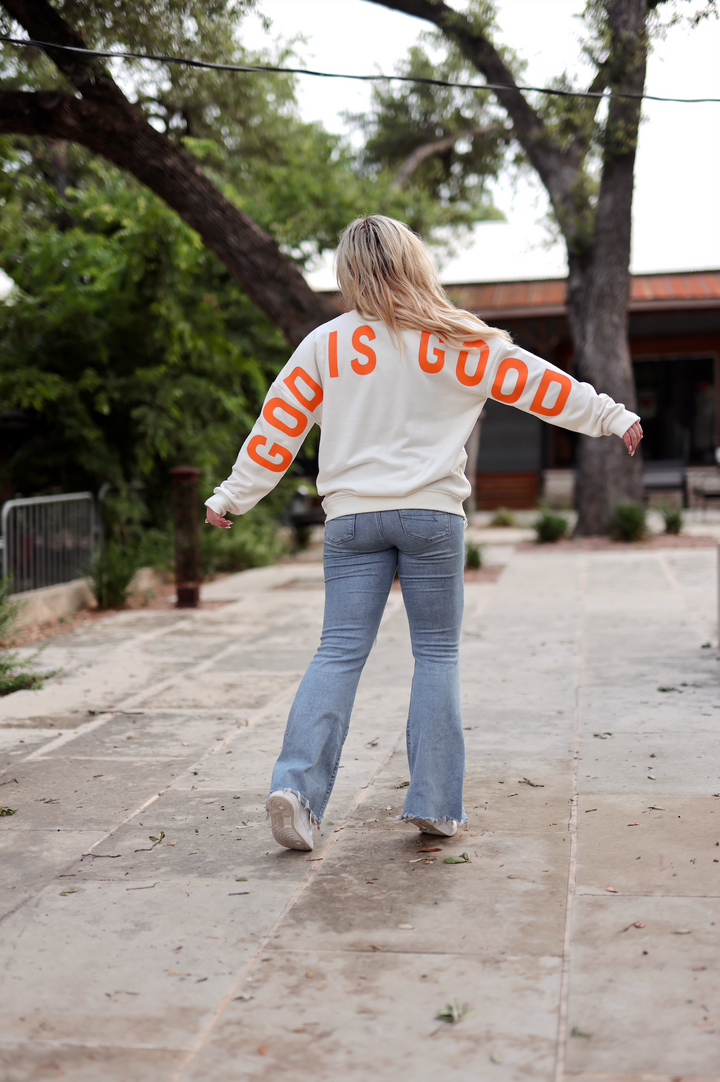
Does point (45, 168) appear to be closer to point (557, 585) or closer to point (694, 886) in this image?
point (557, 585)

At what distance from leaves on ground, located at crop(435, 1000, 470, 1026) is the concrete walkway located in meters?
0.02

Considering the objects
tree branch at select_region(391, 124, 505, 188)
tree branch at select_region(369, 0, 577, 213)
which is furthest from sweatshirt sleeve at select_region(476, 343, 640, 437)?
tree branch at select_region(391, 124, 505, 188)

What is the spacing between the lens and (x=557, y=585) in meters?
10.2

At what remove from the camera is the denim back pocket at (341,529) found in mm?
3254

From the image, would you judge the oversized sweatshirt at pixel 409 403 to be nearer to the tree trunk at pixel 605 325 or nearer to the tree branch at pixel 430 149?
the tree trunk at pixel 605 325

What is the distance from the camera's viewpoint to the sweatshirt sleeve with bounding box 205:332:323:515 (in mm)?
3338

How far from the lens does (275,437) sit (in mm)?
3381

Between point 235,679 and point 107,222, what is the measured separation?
702 cm

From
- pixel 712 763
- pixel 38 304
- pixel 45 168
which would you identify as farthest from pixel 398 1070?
pixel 45 168

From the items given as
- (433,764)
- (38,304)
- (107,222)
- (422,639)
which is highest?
(107,222)

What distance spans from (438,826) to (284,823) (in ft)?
1.66

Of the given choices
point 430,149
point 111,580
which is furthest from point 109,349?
point 430,149

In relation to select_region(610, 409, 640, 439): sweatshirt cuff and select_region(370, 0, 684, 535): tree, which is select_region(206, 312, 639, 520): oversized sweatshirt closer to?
select_region(610, 409, 640, 439): sweatshirt cuff

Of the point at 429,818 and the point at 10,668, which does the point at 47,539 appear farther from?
the point at 429,818
